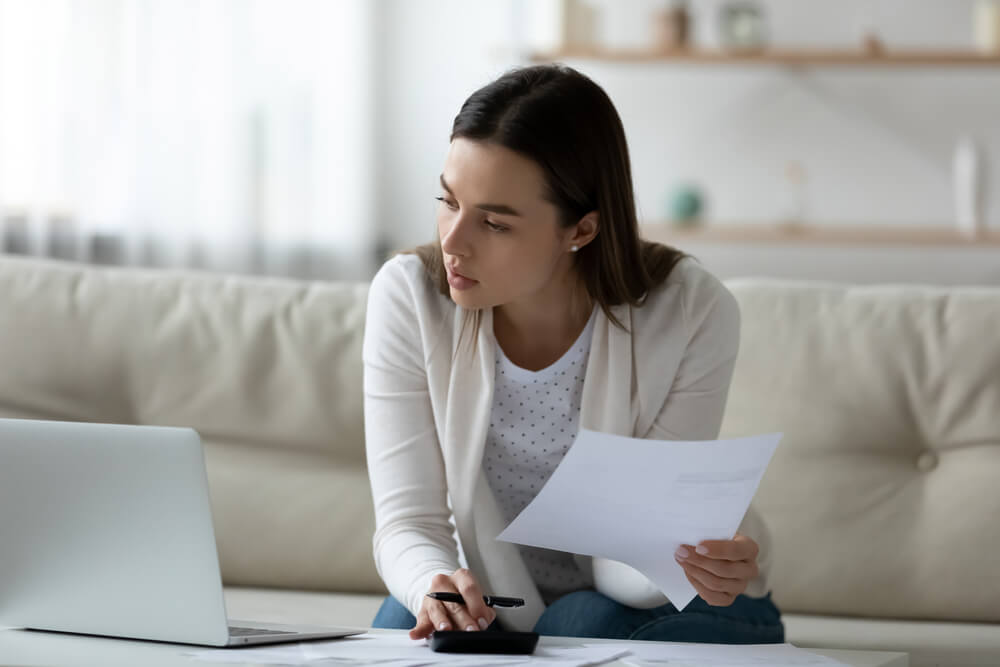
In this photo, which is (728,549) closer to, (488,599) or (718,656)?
(718,656)

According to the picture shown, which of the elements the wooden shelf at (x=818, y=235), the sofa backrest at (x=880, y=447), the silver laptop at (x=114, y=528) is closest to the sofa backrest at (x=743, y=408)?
the sofa backrest at (x=880, y=447)

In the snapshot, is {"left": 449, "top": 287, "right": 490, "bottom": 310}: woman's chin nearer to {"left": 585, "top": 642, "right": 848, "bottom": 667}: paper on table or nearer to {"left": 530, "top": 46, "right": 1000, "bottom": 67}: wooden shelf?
{"left": 585, "top": 642, "right": 848, "bottom": 667}: paper on table

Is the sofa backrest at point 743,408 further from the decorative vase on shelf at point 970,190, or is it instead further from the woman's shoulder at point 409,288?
the decorative vase on shelf at point 970,190

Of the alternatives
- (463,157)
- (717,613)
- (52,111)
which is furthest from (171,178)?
(717,613)

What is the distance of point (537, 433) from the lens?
4.36ft

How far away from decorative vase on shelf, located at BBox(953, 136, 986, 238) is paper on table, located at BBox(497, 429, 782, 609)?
241 cm

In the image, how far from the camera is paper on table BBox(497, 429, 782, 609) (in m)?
0.89

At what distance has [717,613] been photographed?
4.07ft

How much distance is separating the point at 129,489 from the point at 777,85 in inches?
111

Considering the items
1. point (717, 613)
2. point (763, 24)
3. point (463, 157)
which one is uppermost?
point (763, 24)

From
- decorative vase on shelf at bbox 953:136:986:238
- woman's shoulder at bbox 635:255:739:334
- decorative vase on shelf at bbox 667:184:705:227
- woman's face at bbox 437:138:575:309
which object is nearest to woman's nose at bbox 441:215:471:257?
woman's face at bbox 437:138:575:309

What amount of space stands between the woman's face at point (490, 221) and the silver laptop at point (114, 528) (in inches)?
17.3

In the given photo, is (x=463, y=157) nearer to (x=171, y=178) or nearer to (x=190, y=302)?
(x=190, y=302)

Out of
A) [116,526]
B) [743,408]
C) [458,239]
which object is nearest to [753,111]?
[743,408]
